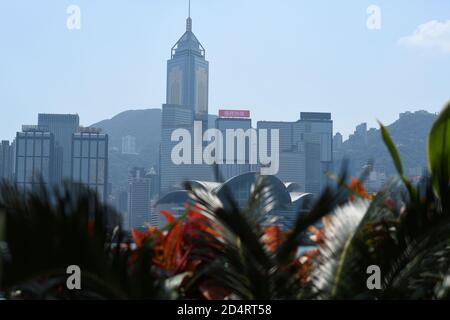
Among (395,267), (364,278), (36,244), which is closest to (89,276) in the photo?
(36,244)

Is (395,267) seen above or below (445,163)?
below

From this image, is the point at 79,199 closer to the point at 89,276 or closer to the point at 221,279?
the point at 89,276

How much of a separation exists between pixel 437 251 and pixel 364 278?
0.63 m

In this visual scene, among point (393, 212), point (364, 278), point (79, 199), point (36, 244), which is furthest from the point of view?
point (393, 212)

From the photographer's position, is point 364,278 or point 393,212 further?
point 393,212

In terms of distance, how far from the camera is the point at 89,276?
329cm

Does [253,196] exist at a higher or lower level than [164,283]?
higher

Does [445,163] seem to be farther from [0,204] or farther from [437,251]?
[0,204]

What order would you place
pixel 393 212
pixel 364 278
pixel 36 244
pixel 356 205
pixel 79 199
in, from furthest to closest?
pixel 393 212 < pixel 356 205 < pixel 364 278 < pixel 79 199 < pixel 36 244

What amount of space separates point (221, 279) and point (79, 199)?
0.98 meters

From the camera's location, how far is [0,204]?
369 cm

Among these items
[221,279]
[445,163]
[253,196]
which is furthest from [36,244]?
[445,163]
